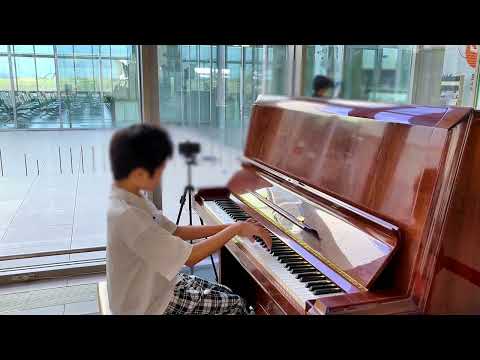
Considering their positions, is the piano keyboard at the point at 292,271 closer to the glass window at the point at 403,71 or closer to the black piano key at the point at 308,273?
the black piano key at the point at 308,273

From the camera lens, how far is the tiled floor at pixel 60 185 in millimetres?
1532

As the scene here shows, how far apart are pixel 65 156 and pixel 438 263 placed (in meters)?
1.87

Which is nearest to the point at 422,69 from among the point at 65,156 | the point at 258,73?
the point at 258,73

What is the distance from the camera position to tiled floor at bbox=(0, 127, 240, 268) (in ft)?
5.03

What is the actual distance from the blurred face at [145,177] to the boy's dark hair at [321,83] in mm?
1823

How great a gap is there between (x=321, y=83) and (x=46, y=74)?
71.8 inches

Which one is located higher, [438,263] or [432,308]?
[438,263]

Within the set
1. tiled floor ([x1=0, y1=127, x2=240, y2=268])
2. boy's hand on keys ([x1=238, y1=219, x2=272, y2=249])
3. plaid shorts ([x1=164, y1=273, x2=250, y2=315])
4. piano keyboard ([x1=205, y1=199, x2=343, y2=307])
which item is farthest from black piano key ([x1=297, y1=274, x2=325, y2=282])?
tiled floor ([x1=0, y1=127, x2=240, y2=268])

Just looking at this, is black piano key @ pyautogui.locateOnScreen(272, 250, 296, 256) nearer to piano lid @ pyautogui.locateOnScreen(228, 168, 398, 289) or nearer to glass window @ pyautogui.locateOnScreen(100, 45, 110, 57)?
piano lid @ pyautogui.locateOnScreen(228, 168, 398, 289)

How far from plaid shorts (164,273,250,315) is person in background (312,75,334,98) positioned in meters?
1.43

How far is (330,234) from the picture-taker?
1.54 meters

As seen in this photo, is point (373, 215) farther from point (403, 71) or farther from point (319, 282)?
point (403, 71)
